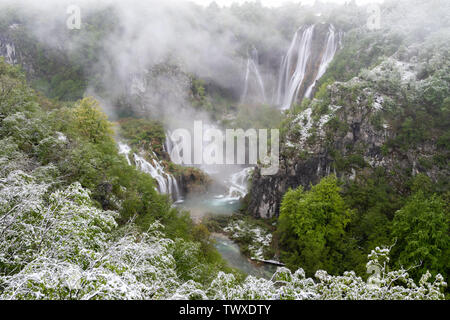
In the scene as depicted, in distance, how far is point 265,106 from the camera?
61.0 metres

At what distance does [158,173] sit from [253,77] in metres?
49.4

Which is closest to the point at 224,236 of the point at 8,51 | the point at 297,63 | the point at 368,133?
the point at 368,133

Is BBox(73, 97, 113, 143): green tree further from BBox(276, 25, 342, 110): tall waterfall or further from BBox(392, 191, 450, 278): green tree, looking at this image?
BBox(276, 25, 342, 110): tall waterfall

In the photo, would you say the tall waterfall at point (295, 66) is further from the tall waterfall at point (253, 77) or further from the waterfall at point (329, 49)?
the tall waterfall at point (253, 77)

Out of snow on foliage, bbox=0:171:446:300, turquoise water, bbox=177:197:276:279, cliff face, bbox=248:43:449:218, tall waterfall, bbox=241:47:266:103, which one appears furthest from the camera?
tall waterfall, bbox=241:47:266:103

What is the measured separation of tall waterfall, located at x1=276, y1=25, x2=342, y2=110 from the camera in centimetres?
4862

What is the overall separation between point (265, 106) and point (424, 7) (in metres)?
32.2

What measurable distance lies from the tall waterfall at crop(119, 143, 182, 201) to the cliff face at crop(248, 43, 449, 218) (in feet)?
44.0

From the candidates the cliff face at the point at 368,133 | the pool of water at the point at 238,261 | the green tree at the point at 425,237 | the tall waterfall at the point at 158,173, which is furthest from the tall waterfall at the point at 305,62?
the green tree at the point at 425,237

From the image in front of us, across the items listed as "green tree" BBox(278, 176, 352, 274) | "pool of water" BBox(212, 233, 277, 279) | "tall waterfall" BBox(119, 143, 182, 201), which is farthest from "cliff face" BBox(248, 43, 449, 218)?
"tall waterfall" BBox(119, 143, 182, 201)

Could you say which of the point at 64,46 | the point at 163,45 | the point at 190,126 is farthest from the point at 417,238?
the point at 64,46

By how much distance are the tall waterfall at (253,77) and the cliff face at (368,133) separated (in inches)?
1615

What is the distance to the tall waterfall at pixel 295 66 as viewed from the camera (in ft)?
173

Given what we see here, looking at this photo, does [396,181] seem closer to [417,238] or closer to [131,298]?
[417,238]
